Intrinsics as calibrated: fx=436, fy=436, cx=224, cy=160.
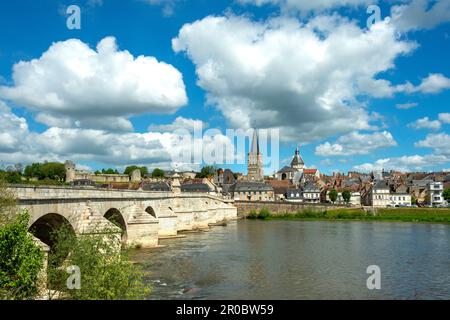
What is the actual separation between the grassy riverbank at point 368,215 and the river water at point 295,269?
3256 cm

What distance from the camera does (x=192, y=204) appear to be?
58.4 meters

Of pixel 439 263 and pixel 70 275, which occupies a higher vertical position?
pixel 70 275

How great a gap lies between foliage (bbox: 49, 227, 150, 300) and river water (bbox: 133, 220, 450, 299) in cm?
539

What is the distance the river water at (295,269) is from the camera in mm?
20312

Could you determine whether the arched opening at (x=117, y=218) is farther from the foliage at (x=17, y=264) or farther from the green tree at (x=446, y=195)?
the green tree at (x=446, y=195)

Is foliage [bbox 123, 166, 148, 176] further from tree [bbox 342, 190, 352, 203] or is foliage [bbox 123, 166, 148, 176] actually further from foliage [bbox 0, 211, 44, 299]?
foliage [bbox 0, 211, 44, 299]

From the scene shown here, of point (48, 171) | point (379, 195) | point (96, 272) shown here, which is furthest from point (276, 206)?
point (96, 272)

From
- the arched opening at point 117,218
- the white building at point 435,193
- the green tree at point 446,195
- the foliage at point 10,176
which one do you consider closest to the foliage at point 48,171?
the foliage at point 10,176

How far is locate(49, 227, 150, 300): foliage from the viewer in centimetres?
1296

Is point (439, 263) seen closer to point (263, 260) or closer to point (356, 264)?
point (356, 264)
